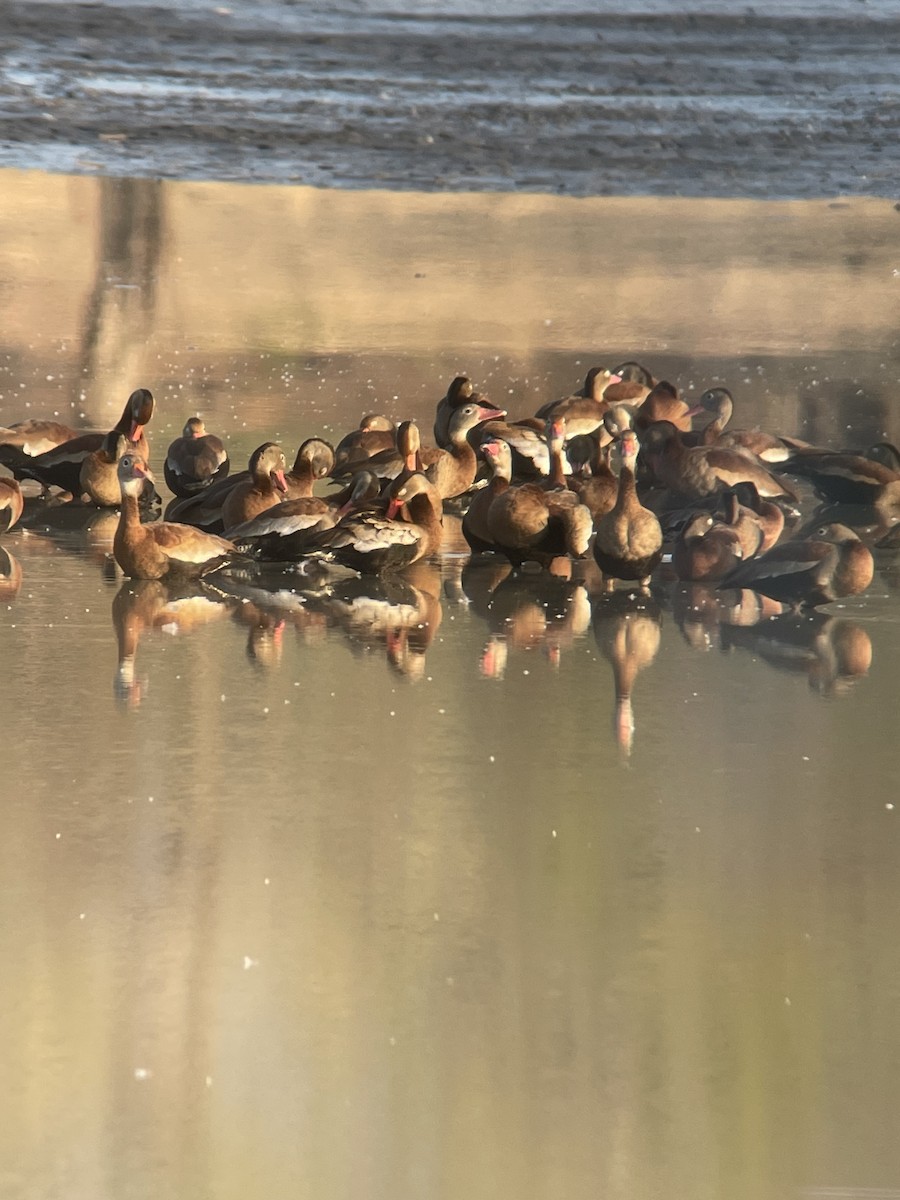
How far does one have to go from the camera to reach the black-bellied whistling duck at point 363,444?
7.73 meters

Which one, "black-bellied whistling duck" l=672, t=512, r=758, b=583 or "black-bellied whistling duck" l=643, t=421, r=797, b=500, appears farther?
"black-bellied whistling duck" l=643, t=421, r=797, b=500

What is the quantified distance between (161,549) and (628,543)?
1.59 metres

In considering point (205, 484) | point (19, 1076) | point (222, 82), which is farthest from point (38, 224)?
point (19, 1076)

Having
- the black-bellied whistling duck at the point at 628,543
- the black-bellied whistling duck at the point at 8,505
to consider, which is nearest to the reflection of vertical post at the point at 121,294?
the black-bellied whistling duck at the point at 8,505

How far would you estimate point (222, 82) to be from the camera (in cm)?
1344

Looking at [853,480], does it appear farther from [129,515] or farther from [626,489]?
[129,515]

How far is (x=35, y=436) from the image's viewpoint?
7.66 metres

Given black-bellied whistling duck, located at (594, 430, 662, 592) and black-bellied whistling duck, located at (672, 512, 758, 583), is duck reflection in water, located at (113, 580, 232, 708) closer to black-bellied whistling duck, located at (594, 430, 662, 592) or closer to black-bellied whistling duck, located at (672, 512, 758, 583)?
black-bellied whistling duck, located at (594, 430, 662, 592)

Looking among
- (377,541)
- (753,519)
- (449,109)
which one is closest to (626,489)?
(753,519)

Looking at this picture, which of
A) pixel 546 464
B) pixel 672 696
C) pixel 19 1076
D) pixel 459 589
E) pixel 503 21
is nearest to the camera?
Result: pixel 19 1076

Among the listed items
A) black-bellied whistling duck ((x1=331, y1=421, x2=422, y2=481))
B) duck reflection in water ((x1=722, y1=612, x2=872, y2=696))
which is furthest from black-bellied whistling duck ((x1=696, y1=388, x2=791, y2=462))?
duck reflection in water ((x1=722, y1=612, x2=872, y2=696))

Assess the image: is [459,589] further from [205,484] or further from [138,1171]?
[138,1171]

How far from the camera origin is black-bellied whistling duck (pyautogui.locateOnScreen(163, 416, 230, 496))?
7445mm

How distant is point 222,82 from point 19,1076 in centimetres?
1190
